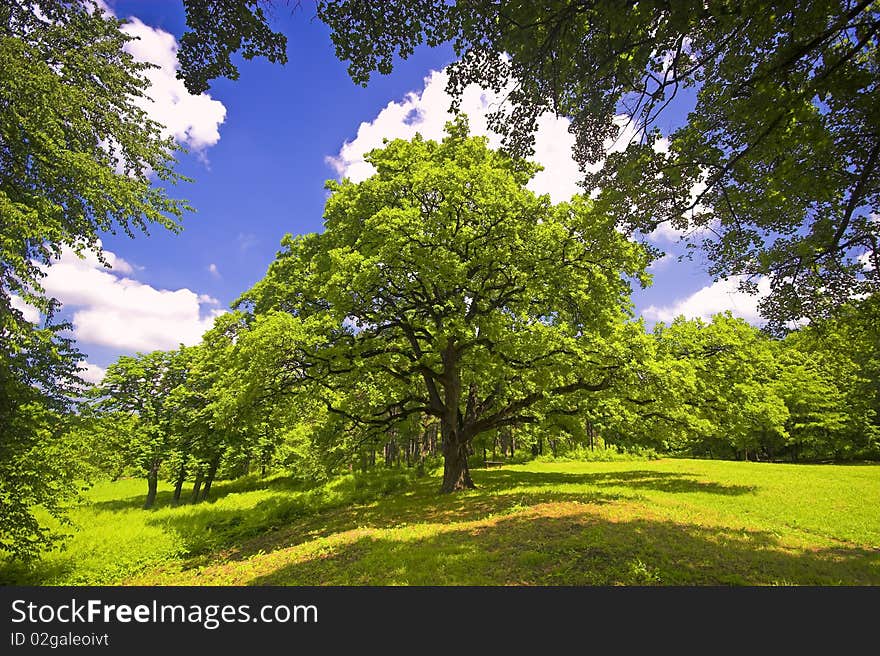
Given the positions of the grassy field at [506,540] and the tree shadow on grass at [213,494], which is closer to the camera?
the grassy field at [506,540]

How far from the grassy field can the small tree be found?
194 inches

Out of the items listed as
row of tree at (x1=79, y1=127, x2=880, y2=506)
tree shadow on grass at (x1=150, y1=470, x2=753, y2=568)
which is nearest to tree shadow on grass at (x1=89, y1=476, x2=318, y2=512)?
row of tree at (x1=79, y1=127, x2=880, y2=506)

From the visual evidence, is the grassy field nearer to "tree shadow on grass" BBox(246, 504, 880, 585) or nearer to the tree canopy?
"tree shadow on grass" BBox(246, 504, 880, 585)

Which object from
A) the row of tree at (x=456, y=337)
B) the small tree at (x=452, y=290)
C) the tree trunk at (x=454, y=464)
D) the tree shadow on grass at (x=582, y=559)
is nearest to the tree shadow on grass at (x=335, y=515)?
the tree trunk at (x=454, y=464)

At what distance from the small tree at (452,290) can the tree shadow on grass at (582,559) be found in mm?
6039

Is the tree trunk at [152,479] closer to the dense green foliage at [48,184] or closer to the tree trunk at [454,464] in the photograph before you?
the dense green foliage at [48,184]

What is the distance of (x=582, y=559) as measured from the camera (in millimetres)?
7195

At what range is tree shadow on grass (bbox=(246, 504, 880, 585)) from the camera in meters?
6.40

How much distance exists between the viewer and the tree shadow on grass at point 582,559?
640cm

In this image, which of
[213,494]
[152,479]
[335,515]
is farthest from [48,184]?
[213,494]

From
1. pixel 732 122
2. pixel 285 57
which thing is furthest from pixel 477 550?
pixel 285 57

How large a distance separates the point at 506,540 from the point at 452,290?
893 centimetres

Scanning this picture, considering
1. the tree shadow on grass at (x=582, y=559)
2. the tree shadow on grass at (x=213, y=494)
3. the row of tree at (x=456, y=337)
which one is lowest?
the tree shadow on grass at (x=213, y=494)
